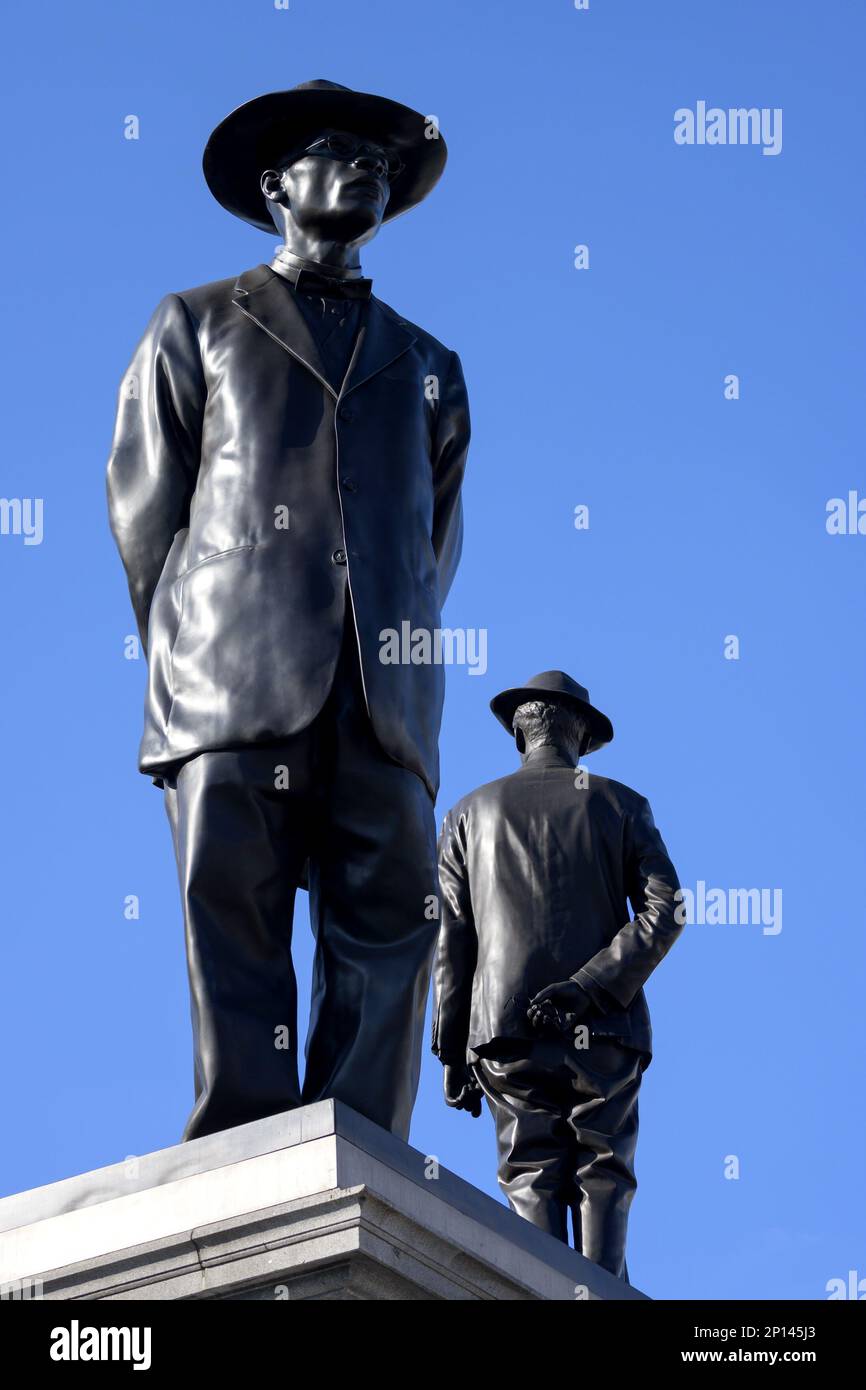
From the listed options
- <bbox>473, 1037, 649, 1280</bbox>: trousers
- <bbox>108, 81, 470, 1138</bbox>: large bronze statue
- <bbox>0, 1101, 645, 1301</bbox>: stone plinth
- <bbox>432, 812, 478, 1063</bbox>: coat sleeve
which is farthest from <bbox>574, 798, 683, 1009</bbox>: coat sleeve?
<bbox>0, 1101, 645, 1301</bbox>: stone plinth

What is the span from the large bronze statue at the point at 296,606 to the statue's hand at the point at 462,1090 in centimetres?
308

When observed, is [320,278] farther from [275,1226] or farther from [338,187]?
[275,1226]

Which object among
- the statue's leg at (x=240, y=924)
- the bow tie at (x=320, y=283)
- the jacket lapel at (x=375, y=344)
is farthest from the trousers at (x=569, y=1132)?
the bow tie at (x=320, y=283)

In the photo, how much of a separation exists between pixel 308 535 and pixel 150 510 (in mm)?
525

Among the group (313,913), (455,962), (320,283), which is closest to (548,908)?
(455,962)

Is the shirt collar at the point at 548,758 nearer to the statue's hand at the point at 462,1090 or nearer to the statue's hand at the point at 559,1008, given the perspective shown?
the statue's hand at the point at 559,1008

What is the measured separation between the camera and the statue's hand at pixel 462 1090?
34.4 ft

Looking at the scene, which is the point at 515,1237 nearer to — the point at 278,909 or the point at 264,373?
the point at 278,909

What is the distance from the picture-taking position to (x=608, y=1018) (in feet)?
33.6

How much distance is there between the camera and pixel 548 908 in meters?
10.4

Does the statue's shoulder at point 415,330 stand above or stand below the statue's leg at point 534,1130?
above

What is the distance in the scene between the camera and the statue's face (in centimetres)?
784

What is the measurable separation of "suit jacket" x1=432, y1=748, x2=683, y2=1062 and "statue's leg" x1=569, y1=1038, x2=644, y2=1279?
0.12m
